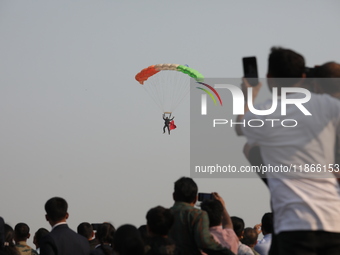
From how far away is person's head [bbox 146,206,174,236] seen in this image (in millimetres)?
5422

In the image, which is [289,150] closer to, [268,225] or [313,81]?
[313,81]

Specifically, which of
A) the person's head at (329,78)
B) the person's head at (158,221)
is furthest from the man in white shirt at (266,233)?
the person's head at (329,78)

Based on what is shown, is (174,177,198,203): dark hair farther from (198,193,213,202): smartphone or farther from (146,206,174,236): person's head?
(146,206,174,236): person's head

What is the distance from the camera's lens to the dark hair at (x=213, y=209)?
636 centimetres

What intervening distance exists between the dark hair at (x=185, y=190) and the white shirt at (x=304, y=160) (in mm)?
1988

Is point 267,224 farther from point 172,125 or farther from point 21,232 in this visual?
point 172,125

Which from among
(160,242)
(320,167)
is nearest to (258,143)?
(320,167)

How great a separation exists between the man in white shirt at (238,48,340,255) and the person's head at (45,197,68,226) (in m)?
3.29

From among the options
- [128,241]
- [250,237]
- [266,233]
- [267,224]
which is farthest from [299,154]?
[250,237]

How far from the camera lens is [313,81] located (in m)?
4.17

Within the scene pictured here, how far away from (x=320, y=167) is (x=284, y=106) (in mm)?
442

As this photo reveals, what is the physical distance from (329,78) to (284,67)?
39 cm

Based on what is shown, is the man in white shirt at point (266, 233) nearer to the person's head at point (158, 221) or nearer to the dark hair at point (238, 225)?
the dark hair at point (238, 225)

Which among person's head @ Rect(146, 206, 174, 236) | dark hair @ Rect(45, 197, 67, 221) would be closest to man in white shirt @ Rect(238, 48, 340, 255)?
person's head @ Rect(146, 206, 174, 236)
